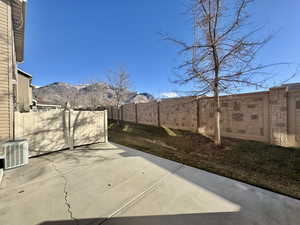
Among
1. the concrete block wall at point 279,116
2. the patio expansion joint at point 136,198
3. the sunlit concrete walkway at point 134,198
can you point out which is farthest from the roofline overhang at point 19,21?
the concrete block wall at point 279,116

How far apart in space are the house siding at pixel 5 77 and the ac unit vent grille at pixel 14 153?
0.90 m

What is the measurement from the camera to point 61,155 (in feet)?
14.7

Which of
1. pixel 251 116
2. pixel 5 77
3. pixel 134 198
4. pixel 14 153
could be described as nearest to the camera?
pixel 134 198

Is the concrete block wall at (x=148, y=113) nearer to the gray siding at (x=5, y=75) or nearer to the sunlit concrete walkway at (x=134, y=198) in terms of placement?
the sunlit concrete walkway at (x=134, y=198)

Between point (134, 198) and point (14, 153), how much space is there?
3.07 meters

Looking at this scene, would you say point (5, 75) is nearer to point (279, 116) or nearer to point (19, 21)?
point (19, 21)

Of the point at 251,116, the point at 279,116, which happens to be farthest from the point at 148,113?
the point at 279,116

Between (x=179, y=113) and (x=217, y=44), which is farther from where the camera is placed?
(x=179, y=113)

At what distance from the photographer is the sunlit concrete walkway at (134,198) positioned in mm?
1777

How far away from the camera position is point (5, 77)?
138 inches

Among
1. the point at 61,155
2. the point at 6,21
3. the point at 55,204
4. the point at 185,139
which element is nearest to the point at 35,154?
the point at 61,155

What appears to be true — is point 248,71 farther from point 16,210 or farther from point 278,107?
point 16,210

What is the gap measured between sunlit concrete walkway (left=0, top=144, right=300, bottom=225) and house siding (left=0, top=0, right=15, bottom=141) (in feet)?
3.94

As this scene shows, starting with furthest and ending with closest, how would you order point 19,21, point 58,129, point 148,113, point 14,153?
1. point 148,113
2. point 19,21
3. point 58,129
4. point 14,153
